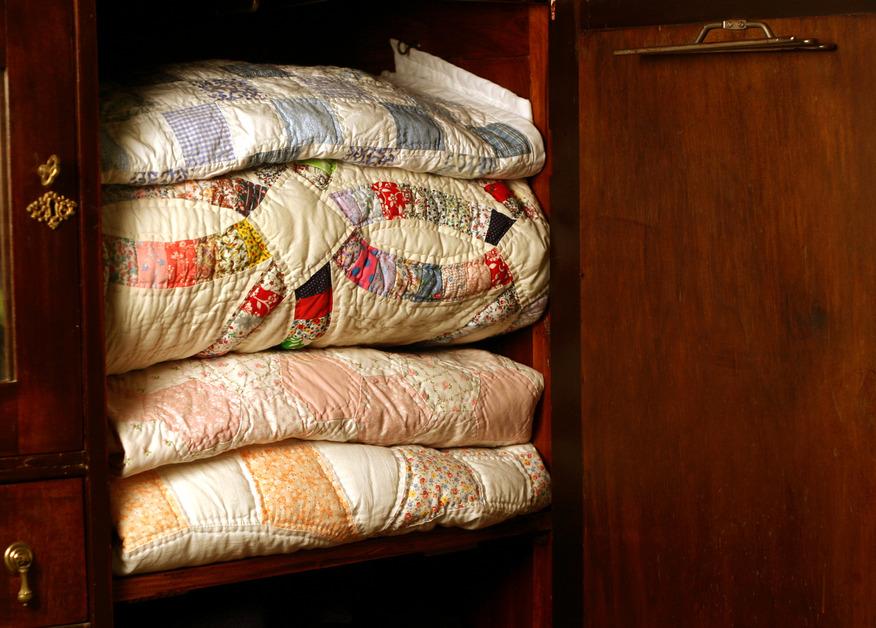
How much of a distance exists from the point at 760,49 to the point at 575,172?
0.27 m

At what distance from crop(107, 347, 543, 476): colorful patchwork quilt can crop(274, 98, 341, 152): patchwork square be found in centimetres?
28

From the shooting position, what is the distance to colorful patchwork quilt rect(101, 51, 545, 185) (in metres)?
1.12

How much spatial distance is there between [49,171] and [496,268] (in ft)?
2.12

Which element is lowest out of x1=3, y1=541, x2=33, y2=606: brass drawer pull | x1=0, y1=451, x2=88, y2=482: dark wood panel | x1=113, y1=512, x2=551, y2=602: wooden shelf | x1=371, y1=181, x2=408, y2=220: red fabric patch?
x1=113, y1=512, x2=551, y2=602: wooden shelf

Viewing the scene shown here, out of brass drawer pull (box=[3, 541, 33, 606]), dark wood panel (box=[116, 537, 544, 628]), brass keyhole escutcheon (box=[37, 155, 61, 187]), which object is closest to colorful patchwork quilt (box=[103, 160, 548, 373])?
brass keyhole escutcheon (box=[37, 155, 61, 187])

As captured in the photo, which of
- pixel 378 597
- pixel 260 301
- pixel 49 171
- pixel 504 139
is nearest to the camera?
pixel 49 171

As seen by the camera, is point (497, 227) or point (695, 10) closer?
point (695, 10)

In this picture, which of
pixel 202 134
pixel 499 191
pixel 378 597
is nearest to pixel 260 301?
pixel 202 134

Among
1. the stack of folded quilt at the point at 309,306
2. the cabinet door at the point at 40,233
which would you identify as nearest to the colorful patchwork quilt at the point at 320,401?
the stack of folded quilt at the point at 309,306

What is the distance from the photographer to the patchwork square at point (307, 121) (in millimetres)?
1207

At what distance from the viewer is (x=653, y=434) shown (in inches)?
48.7

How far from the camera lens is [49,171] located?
3.18 feet

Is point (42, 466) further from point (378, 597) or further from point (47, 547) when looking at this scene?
point (378, 597)

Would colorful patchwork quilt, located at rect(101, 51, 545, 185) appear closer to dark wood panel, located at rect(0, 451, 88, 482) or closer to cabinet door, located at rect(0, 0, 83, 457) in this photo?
cabinet door, located at rect(0, 0, 83, 457)
